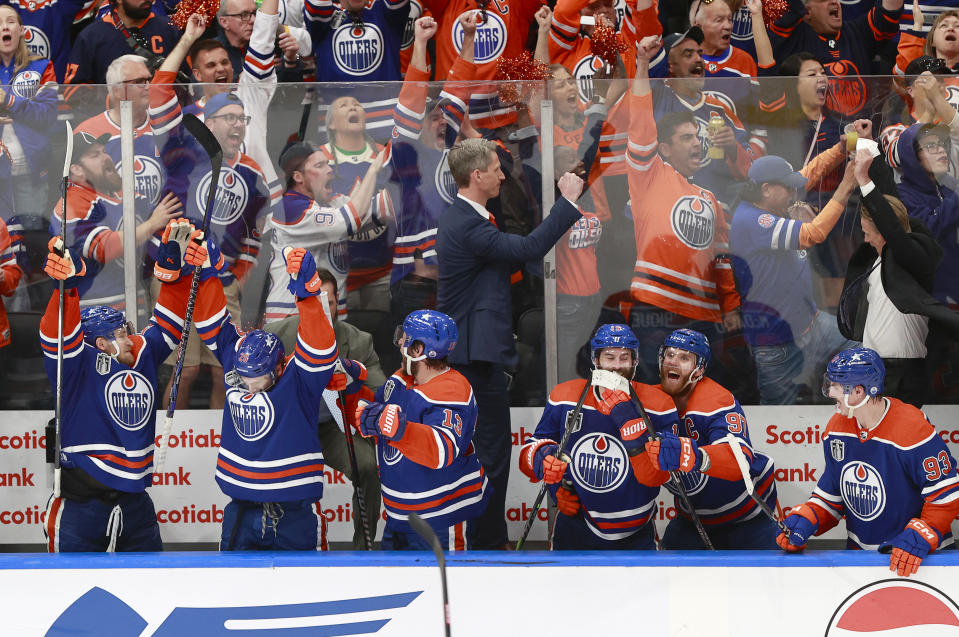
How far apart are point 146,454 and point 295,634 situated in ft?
4.50

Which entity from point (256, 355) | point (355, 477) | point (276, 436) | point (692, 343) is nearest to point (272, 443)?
point (276, 436)

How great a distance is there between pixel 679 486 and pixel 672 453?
385mm

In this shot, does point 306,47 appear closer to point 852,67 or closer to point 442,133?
point 442,133

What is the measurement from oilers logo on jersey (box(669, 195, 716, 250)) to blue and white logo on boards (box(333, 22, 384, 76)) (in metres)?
1.95

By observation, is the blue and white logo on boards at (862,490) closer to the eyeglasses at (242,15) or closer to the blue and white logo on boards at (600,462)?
the blue and white logo on boards at (600,462)

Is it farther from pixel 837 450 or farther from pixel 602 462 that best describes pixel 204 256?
pixel 837 450

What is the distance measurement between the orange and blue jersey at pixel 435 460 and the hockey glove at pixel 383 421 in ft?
0.38

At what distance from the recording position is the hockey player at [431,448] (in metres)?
4.59

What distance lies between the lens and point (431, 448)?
4.54m

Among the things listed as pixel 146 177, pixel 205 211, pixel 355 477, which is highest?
pixel 146 177

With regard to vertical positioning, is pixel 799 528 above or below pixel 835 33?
below

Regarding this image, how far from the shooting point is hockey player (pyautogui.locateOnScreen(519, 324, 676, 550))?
4719 mm

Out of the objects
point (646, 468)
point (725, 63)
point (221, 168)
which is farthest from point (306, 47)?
point (646, 468)

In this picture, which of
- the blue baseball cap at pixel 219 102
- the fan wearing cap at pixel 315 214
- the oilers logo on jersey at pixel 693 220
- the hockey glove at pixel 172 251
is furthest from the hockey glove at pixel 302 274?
the oilers logo on jersey at pixel 693 220
